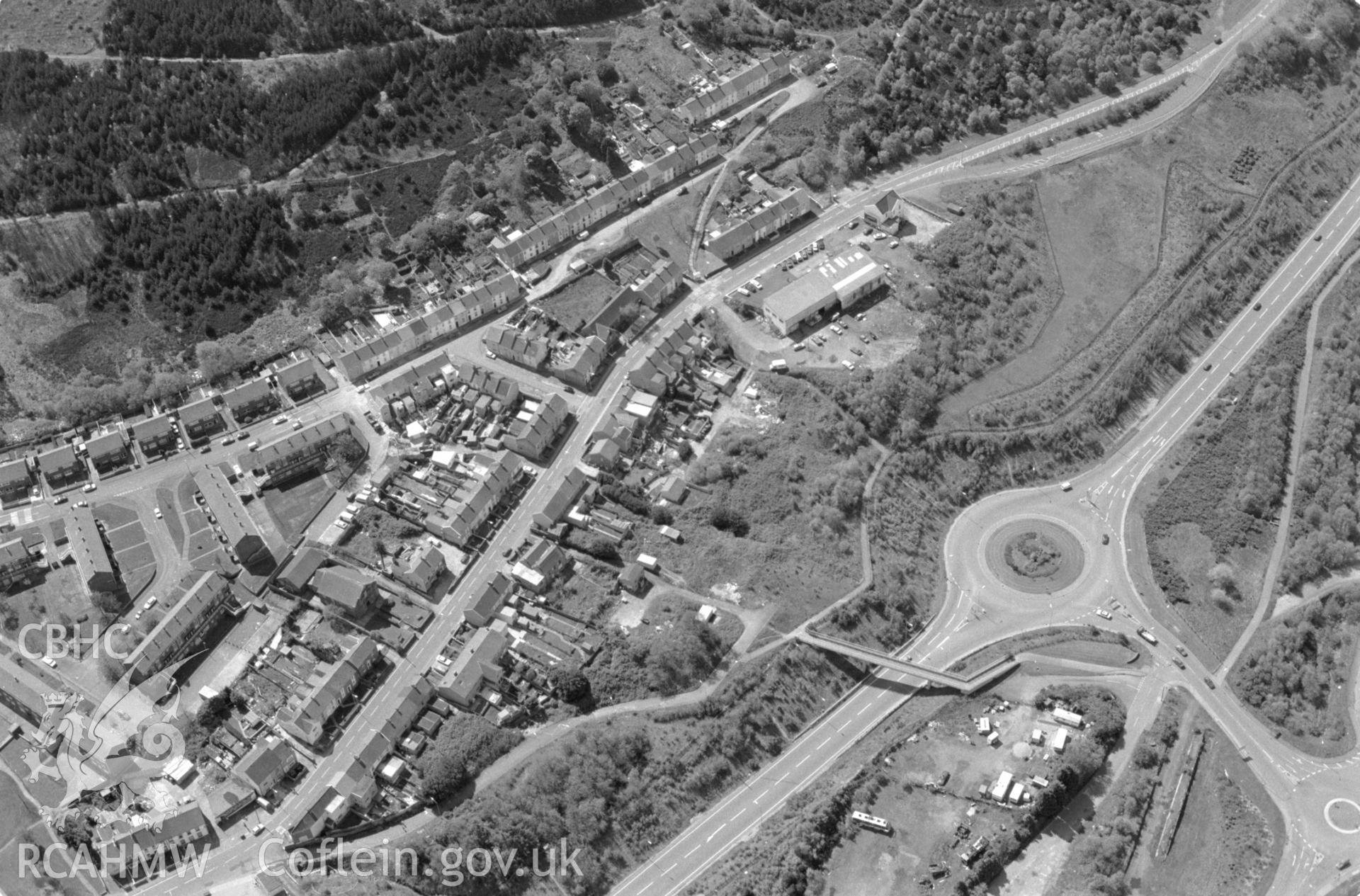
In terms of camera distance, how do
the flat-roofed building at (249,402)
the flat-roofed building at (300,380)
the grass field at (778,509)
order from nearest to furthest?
1. the grass field at (778,509)
2. the flat-roofed building at (249,402)
3. the flat-roofed building at (300,380)

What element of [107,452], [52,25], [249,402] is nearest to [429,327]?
[249,402]

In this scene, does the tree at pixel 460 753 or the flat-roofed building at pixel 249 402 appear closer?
the tree at pixel 460 753

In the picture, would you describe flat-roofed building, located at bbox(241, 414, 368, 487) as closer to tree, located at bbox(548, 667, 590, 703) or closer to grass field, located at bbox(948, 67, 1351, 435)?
tree, located at bbox(548, 667, 590, 703)

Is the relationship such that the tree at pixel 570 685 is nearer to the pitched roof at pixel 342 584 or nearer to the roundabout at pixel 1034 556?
the pitched roof at pixel 342 584

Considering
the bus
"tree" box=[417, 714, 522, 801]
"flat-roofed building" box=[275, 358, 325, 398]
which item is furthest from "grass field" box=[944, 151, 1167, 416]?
"flat-roofed building" box=[275, 358, 325, 398]

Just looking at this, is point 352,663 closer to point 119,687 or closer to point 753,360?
point 119,687

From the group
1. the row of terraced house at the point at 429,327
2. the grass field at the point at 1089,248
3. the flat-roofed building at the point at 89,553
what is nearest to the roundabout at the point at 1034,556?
the grass field at the point at 1089,248

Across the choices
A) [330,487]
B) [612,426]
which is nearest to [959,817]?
[612,426]
